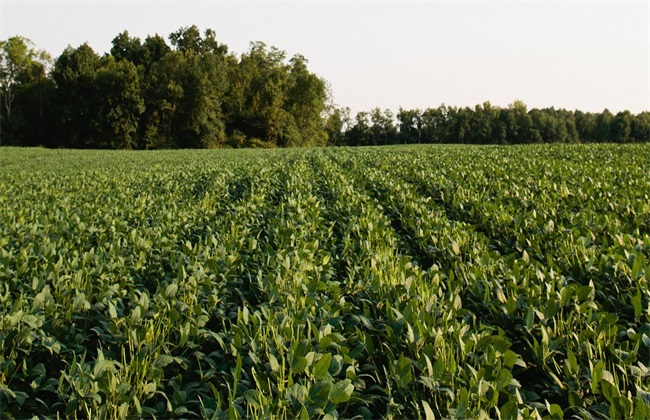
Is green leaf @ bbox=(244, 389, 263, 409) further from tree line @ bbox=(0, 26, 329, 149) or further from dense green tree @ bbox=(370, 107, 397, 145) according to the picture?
dense green tree @ bbox=(370, 107, 397, 145)

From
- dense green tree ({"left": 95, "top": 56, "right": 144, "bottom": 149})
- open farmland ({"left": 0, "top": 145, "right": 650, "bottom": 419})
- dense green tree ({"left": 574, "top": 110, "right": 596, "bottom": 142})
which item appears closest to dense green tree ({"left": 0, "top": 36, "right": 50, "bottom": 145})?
dense green tree ({"left": 95, "top": 56, "right": 144, "bottom": 149})

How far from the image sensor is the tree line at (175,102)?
2228 inches

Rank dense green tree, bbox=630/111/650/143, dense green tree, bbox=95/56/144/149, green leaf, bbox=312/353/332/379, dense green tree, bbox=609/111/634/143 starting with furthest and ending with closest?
dense green tree, bbox=609/111/634/143, dense green tree, bbox=630/111/650/143, dense green tree, bbox=95/56/144/149, green leaf, bbox=312/353/332/379

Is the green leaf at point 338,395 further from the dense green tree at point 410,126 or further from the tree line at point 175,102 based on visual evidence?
the dense green tree at point 410,126

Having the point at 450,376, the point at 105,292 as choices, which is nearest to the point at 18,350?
the point at 105,292

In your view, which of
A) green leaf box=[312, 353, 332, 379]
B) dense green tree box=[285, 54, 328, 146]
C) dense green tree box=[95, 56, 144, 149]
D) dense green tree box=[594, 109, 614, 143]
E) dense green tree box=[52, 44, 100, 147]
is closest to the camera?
green leaf box=[312, 353, 332, 379]

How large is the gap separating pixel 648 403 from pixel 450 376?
0.94 m

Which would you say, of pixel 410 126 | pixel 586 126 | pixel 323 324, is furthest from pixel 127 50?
pixel 586 126

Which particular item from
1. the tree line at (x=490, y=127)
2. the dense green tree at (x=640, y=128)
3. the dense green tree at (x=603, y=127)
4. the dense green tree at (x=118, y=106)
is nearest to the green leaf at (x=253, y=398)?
the dense green tree at (x=118, y=106)

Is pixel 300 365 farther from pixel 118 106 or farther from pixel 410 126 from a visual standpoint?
pixel 410 126

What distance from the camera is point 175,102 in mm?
58625

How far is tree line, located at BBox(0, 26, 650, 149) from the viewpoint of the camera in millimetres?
56594

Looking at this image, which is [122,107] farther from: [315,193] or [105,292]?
[105,292]

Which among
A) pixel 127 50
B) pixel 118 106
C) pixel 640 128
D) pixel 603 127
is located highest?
pixel 127 50
